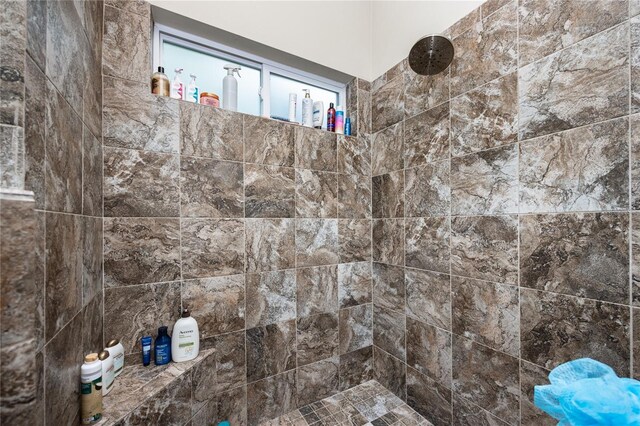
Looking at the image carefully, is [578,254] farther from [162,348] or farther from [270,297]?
[162,348]

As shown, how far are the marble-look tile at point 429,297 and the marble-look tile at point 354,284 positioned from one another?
29 centimetres

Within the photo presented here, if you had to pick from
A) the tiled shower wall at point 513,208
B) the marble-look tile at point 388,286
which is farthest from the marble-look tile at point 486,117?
the marble-look tile at point 388,286

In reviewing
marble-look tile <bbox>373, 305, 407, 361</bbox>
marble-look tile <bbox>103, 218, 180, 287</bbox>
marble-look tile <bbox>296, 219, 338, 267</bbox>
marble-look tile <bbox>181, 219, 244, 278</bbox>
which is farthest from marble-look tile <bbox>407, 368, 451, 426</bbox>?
marble-look tile <bbox>103, 218, 180, 287</bbox>

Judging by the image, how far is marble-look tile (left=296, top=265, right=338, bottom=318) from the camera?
1.46 metres

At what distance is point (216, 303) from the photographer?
4.09ft

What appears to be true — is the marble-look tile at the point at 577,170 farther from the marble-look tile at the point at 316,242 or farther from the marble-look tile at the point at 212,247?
the marble-look tile at the point at 212,247


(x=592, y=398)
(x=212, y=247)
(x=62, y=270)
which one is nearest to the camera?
(x=592, y=398)

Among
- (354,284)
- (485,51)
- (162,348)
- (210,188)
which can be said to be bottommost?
(162,348)

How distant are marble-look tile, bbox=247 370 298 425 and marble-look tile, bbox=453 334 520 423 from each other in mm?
835

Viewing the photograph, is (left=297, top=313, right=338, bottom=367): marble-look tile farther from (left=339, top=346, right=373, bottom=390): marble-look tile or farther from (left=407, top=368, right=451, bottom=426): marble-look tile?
(left=407, top=368, right=451, bottom=426): marble-look tile

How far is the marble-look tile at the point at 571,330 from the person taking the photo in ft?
2.58

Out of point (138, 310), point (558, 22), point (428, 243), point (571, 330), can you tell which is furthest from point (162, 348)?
point (558, 22)

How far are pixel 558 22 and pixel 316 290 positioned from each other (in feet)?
5.05

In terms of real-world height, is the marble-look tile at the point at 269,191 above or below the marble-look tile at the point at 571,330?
above
